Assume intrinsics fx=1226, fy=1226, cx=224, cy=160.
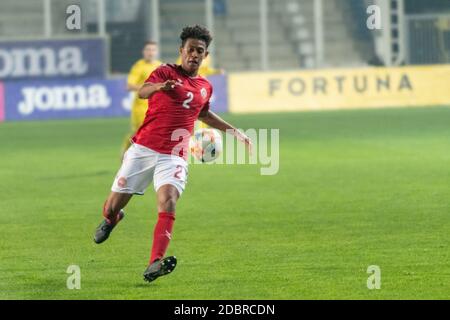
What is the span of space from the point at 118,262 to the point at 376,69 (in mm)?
23718

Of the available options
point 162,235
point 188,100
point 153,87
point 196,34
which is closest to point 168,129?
point 188,100

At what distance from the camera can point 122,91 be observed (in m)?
32.2

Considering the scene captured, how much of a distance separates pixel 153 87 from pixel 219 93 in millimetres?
22707

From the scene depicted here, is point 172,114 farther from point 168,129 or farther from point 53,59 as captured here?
point 53,59

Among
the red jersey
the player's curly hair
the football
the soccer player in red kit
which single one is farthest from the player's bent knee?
the player's curly hair

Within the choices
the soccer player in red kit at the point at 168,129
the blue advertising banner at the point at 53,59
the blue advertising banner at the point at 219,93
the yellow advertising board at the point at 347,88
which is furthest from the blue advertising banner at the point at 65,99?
the soccer player in red kit at the point at 168,129

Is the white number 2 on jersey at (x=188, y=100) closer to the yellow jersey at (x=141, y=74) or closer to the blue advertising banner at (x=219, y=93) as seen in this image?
the yellow jersey at (x=141, y=74)

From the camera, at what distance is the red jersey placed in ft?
33.2

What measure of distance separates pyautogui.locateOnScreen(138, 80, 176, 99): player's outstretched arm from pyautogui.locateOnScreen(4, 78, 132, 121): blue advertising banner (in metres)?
21.4

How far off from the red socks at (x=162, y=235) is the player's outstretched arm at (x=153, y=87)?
955 mm

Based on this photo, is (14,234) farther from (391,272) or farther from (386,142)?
(386,142)

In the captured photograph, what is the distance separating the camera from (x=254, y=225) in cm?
1293

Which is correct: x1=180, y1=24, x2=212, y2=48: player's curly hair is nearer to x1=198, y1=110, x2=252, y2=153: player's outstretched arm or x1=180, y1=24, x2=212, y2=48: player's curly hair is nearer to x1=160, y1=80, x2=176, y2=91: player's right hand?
x1=160, y1=80, x2=176, y2=91: player's right hand

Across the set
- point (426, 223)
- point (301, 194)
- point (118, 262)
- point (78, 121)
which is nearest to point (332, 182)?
point (301, 194)
